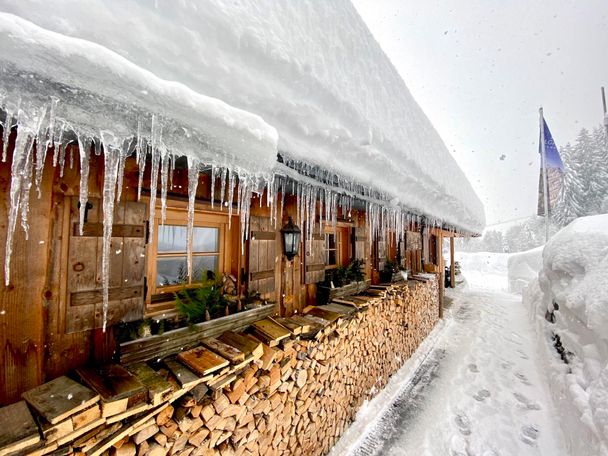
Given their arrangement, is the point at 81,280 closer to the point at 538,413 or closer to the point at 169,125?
the point at 169,125

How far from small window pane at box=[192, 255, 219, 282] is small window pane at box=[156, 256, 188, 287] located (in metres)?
0.09

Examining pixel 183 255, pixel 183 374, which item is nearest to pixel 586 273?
pixel 183 374

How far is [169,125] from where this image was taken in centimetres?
104

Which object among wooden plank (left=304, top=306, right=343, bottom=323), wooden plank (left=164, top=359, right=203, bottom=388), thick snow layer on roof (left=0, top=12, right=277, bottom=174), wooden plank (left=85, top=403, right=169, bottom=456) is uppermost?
thick snow layer on roof (left=0, top=12, right=277, bottom=174)

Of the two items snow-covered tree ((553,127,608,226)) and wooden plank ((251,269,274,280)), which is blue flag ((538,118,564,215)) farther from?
snow-covered tree ((553,127,608,226))

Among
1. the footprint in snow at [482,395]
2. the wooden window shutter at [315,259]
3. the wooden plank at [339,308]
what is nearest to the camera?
the wooden plank at [339,308]

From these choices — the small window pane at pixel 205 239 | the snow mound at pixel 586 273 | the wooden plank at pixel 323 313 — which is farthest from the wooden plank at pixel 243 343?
the snow mound at pixel 586 273

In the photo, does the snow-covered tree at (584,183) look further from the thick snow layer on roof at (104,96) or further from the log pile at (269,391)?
the thick snow layer on roof at (104,96)

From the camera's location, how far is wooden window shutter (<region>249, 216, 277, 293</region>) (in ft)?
8.47

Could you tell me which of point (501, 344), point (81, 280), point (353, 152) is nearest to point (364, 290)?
point (353, 152)

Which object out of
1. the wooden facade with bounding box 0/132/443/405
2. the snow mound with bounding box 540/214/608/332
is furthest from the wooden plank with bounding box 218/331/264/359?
the snow mound with bounding box 540/214/608/332

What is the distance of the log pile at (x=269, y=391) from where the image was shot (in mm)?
1510

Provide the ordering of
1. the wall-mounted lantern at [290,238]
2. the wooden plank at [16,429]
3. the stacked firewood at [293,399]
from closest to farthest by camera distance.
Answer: the wooden plank at [16,429], the stacked firewood at [293,399], the wall-mounted lantern at [290,238]

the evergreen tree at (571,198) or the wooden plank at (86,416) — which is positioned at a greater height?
the evergreen tree at (571,198)
